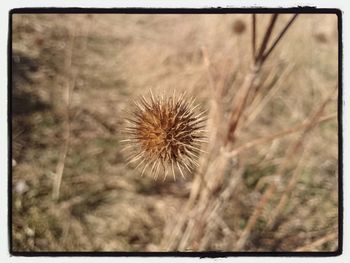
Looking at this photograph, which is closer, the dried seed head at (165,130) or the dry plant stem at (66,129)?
the dried seed head at (165,130)

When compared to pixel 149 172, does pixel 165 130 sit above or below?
above

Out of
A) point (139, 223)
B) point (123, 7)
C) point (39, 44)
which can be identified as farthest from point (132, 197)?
point (123, 7)

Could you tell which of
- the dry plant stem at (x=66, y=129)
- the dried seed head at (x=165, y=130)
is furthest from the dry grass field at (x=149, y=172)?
the dried seed head at (x=165, y=130)

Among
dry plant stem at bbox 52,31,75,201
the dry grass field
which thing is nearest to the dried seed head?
the dry grass field

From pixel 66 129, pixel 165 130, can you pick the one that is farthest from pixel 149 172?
pixel 165 130

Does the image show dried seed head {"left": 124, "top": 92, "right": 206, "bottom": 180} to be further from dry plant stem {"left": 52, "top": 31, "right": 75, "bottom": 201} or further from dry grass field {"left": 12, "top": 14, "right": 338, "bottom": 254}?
dry plant stem {"left": 52, "top": 31, "right": 75, "bottom": 201}

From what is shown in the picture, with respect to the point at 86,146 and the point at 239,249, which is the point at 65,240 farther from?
the point at 239,249

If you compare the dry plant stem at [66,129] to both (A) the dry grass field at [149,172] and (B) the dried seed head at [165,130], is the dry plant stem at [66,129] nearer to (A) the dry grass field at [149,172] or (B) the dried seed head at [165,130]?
(A) the dry grass field at [149,172]

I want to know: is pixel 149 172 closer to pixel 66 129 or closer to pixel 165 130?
pixel 66 129

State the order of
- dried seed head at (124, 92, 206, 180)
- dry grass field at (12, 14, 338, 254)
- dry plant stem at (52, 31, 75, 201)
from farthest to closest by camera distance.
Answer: dry plant stem at (52, 31, 75, 201)
dry grass field at (12, 14, 338, 254)
dried seed head at (124, 92, 206, 180)

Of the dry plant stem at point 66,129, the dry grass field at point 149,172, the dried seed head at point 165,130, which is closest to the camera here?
the dried seed head at point 165,130
